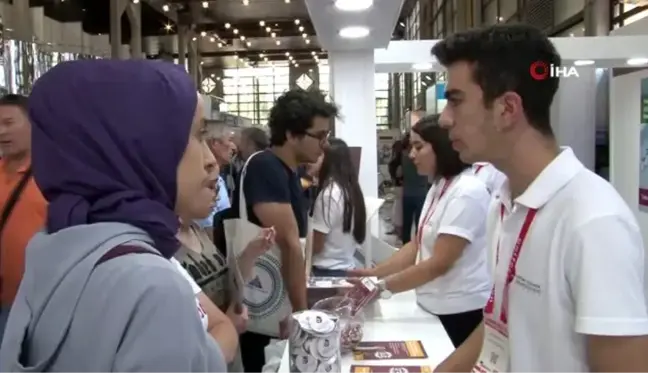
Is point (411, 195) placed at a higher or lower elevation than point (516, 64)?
lower

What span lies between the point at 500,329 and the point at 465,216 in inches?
42.6

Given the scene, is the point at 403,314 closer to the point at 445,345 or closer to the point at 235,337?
the point at 445,345

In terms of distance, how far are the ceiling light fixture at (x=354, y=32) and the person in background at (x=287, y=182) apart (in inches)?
55.5

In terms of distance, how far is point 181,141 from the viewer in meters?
0.90

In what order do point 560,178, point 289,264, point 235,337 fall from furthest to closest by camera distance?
point 289,264
point 235,337
point 560,178

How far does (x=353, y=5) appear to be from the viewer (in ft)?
10.9

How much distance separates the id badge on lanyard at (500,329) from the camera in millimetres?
1312

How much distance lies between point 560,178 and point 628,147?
5.26m

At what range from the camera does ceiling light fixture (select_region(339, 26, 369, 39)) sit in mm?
4065

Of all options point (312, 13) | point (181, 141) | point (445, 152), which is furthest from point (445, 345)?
point (312, 13)

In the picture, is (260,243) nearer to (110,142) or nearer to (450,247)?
(450,247)

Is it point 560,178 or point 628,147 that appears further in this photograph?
point 628,147

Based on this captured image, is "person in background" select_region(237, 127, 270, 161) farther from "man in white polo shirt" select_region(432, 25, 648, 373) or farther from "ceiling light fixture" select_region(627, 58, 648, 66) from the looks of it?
"man in white polo shirt" select_region(432, 25, 648, 373)

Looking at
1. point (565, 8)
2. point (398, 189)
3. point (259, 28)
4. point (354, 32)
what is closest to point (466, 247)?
point (354, 32)
